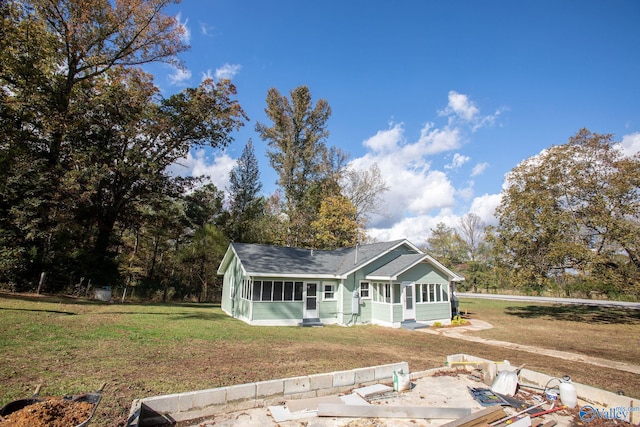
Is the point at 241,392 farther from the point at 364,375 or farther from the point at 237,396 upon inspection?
the point at 364,375

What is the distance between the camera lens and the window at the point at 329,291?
57.0 feet

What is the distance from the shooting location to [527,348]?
11469 mm

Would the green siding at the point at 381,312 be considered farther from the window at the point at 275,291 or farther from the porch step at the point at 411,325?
the window at the point at 275,291

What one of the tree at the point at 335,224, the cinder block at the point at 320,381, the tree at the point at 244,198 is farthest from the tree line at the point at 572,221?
the tree at the point at 244,198

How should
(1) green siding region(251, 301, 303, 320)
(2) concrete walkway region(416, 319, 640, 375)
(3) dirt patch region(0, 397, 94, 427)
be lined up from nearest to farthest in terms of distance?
1. (3) dirt patch region(0, 397, 94, 427)
2. (2) concrete walkway region(416, 319, 640, 375)
3. (1) green siding region(251, 301, 303, 320)

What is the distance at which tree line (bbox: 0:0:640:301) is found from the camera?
1712cm

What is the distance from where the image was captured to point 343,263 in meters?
19.2

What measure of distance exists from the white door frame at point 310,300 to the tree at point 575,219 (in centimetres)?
1260

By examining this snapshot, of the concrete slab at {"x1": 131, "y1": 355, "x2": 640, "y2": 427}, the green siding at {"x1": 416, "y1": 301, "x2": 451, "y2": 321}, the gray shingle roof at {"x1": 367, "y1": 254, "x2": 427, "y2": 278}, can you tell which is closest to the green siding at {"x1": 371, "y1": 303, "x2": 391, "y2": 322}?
the gray shingle roof at {"x1": 367, "y1": 254, "x2": 427, "y2": 278}

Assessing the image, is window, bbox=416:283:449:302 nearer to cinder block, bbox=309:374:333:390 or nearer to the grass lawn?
the grass lawn

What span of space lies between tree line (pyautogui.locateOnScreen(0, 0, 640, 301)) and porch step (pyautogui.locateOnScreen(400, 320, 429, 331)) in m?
7.25

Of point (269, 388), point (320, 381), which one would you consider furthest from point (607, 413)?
point (269, 388)

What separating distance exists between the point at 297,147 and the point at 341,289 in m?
15.2

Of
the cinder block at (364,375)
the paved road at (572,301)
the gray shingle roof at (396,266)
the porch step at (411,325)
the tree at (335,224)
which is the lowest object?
the porch step at (411,325)
